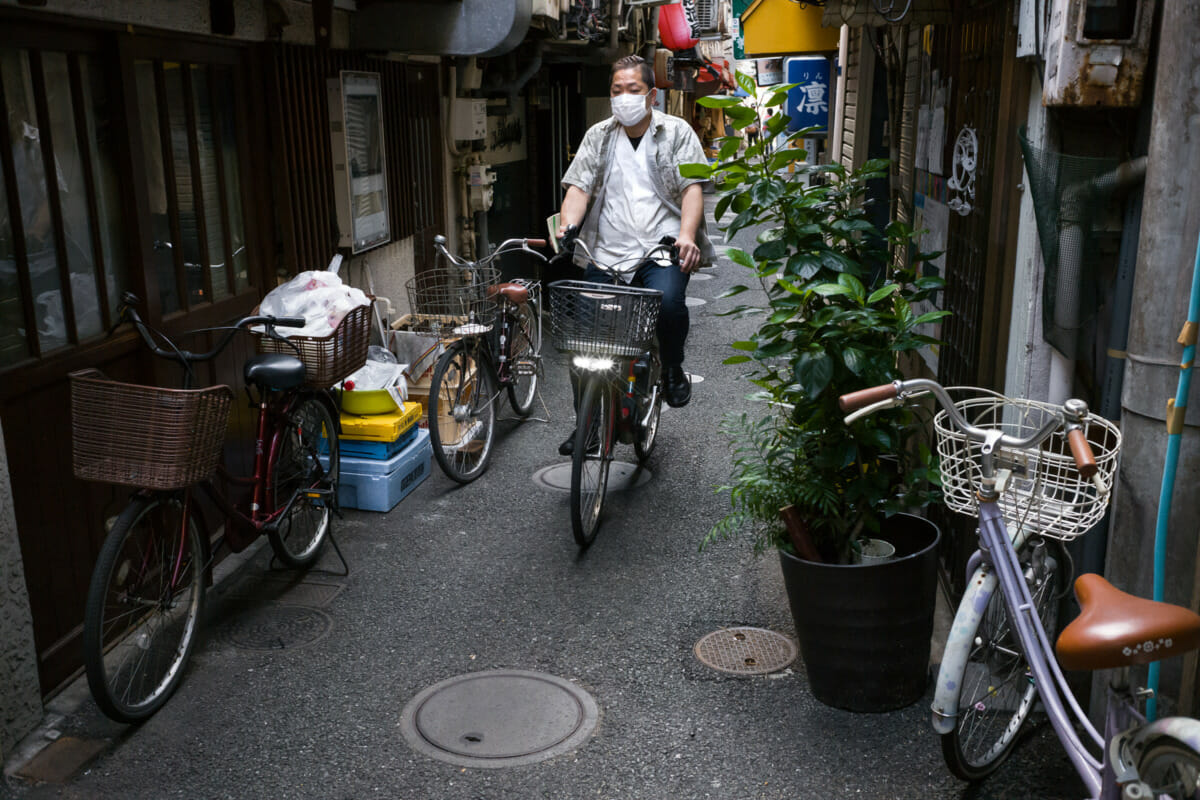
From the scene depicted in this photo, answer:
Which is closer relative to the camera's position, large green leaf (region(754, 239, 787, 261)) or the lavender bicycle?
the lavender bicycle

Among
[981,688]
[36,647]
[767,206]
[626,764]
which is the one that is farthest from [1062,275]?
[36,647]

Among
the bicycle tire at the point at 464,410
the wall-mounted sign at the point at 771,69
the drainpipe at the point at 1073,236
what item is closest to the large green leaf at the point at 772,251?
the drainpipe at the point at 1073,236

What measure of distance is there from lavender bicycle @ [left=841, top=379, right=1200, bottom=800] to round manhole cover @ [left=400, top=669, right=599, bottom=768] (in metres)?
1.57

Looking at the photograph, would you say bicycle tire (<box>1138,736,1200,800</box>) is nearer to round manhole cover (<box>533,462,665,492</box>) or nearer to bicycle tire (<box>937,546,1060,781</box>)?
bicycle tire (<box>937,546,1060,781</box>)

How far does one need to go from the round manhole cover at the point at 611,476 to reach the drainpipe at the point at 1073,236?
3778 mm

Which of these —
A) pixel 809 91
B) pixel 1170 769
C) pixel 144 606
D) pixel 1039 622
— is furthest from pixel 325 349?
pixel 809 91

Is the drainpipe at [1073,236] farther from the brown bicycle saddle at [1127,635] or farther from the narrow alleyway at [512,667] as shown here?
the narrow alleyway at [512,667]

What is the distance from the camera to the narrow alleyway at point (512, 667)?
158 inches

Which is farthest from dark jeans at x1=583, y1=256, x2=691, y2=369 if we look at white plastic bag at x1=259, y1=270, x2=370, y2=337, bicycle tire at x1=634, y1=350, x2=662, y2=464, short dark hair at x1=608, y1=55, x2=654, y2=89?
white plastic bag at x1=259, y1=270, x2=370, y2=337

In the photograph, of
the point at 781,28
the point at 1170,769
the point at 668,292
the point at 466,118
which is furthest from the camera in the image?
the point at 781,28

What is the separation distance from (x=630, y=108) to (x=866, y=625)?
3.84 meters

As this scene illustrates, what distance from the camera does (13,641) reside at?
4.12 meters

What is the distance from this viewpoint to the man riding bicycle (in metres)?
6.79

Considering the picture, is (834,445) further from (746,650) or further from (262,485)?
(262,485)
